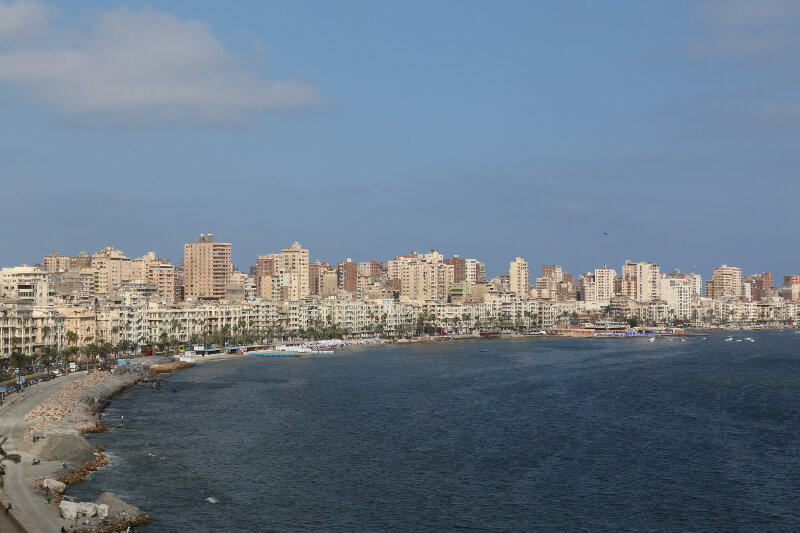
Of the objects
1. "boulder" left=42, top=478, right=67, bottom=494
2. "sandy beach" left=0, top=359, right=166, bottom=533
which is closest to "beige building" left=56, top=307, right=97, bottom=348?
"sandy beach" left=0, top=359, right=166, bottom=533

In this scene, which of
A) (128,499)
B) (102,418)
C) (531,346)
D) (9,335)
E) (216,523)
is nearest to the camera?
(216,523)

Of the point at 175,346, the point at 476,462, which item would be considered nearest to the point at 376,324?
the point at 175,346

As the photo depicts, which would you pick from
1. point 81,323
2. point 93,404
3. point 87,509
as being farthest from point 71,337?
point 87,509

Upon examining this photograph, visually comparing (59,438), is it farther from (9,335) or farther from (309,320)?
(309,320)

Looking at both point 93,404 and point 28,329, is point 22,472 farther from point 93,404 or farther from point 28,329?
point 28,329

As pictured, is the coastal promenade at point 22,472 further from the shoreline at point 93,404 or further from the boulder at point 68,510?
the boulder at point 68,510

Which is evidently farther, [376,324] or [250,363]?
[376,324]

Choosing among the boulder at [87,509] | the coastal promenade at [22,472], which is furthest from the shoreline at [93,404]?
the boulder at [87,509]
